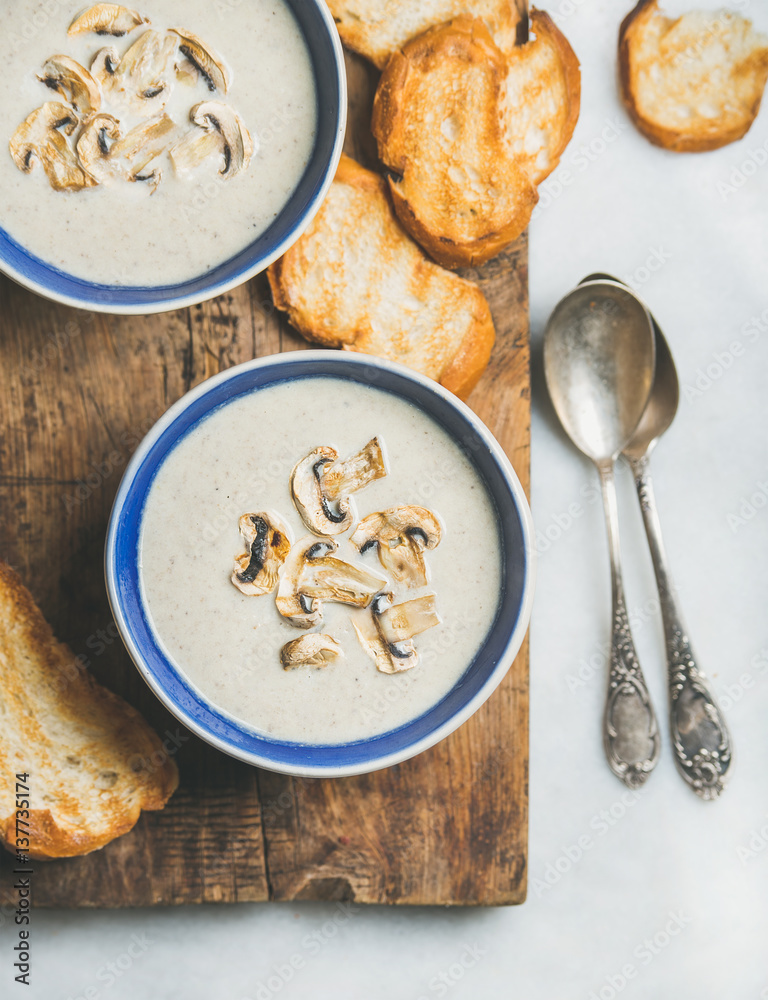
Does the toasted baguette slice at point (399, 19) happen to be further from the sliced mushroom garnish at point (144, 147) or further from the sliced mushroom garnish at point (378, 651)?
the sliced mushroom garnish at point (378, 651)

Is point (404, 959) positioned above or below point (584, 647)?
below

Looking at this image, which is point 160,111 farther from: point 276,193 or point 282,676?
point 282,676

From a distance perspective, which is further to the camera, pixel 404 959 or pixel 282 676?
pixel 404 959

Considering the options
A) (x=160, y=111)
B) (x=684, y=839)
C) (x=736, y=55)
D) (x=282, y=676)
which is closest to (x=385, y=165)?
(x=160, y=111)

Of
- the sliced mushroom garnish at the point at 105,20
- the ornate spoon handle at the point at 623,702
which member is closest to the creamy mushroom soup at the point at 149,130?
the sliced mushroom garnish at the point at 105,20

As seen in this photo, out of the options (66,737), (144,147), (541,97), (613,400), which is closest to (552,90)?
(541,97)

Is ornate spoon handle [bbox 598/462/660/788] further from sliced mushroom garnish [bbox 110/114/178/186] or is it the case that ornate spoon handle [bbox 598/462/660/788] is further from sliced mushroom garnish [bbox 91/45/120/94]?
sliced mushroom garnish [bbox 91/45/120/94]
